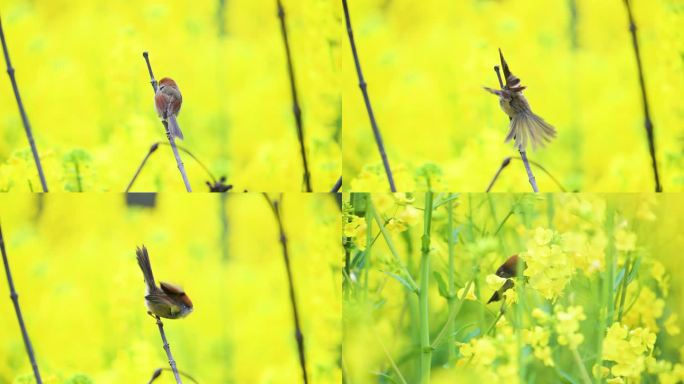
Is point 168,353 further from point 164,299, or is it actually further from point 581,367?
point 581,367

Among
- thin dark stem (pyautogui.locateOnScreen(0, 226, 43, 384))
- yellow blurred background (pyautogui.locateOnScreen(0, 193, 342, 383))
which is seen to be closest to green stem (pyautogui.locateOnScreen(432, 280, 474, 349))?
yellow blurred background (pyautogui.locateOnScreen(0, 193, 342, 383))

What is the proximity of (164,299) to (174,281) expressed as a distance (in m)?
0.05

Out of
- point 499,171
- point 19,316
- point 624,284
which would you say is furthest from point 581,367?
point 19,316

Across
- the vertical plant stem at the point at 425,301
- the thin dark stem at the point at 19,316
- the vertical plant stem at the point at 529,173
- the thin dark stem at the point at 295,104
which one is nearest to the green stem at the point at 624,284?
the vertical plant stem at the point at 529,173

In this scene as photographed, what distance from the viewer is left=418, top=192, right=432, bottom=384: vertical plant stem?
198 centimetres

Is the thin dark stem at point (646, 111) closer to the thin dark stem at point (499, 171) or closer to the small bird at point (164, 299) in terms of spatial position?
the thin dark stem at point (499, 171)

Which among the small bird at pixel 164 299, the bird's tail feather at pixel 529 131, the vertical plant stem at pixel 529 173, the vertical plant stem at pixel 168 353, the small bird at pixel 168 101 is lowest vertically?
the vertical plant stem at pixel 168 353

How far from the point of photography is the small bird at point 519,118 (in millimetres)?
1990

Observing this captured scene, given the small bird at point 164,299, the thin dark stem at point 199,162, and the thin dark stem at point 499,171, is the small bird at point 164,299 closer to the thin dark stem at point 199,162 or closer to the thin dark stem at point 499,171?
the thin dark stem at point 199,162

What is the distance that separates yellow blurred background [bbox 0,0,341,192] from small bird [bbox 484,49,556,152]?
0.37 m

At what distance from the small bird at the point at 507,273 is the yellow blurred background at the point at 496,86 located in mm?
166

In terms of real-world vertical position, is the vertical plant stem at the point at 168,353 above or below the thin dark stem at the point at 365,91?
below

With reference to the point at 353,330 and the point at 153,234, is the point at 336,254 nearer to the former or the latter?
the point at 353,330

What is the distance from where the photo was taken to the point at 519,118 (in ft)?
6.58
